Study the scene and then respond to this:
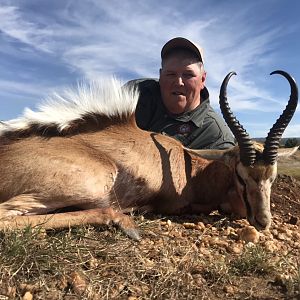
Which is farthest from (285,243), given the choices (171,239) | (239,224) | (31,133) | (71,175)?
(31,133)

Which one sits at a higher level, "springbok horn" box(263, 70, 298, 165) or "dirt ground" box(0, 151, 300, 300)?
"springbok horn" box(263, 70, 298, 165)

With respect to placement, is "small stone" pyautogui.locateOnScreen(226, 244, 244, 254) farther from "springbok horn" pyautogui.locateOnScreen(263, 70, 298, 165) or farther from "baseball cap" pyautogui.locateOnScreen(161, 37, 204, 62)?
"baseball cap" pyautogui.locateOnScreen(161, 37, 204, 62)

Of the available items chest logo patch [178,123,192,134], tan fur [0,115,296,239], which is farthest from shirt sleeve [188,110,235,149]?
→ tan fur [0,115,296,239]

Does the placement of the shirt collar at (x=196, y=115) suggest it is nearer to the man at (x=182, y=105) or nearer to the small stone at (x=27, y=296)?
the man at (x=182, y=105)

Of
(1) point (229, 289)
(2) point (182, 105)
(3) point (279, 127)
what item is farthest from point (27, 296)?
(2) point (182, 105)

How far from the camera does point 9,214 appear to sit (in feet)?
12.6

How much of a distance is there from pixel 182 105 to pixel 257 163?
7.37 ft

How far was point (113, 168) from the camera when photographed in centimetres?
463

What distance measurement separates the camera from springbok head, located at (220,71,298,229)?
4863mm

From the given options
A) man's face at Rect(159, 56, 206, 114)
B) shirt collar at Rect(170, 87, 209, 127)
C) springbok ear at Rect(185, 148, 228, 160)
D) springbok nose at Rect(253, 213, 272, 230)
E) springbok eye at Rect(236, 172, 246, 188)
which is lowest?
springbok nose at Rect(253, 213, 272, 230)

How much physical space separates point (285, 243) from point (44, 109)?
298cm

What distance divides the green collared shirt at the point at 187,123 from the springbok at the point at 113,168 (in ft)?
3.52

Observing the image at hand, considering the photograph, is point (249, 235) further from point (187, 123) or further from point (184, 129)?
point (187, 123)

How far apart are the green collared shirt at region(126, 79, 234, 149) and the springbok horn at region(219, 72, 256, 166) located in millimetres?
1345
